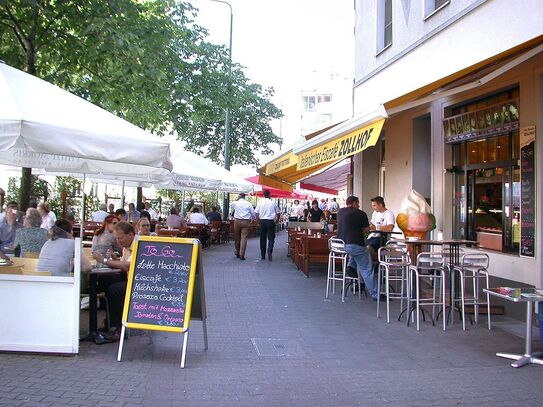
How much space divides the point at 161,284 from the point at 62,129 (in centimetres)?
180

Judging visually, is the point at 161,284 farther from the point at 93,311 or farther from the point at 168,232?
the point at 168,232

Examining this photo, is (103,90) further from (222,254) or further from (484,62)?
(484,62)

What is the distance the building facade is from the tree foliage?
170 inches

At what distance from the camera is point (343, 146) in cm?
801

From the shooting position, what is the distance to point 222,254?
16656mm

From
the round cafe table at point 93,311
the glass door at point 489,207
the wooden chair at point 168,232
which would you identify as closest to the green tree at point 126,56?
the wooden chair at point 168,232

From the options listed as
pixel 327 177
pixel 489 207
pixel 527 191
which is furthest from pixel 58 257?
pixel 327 177

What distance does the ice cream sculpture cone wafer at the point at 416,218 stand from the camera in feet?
26.8

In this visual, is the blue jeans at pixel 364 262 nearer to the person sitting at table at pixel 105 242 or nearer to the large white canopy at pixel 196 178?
the person sitting at table at pixel 105 242

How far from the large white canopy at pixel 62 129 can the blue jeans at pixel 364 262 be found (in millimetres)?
3770

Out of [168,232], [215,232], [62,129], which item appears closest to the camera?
[62,129]

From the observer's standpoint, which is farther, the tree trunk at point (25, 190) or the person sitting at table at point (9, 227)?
the tree trunk at point (25, 190)

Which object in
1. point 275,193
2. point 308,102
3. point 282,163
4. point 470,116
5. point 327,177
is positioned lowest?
point 282,163

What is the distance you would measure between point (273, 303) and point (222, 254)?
8.07 m
